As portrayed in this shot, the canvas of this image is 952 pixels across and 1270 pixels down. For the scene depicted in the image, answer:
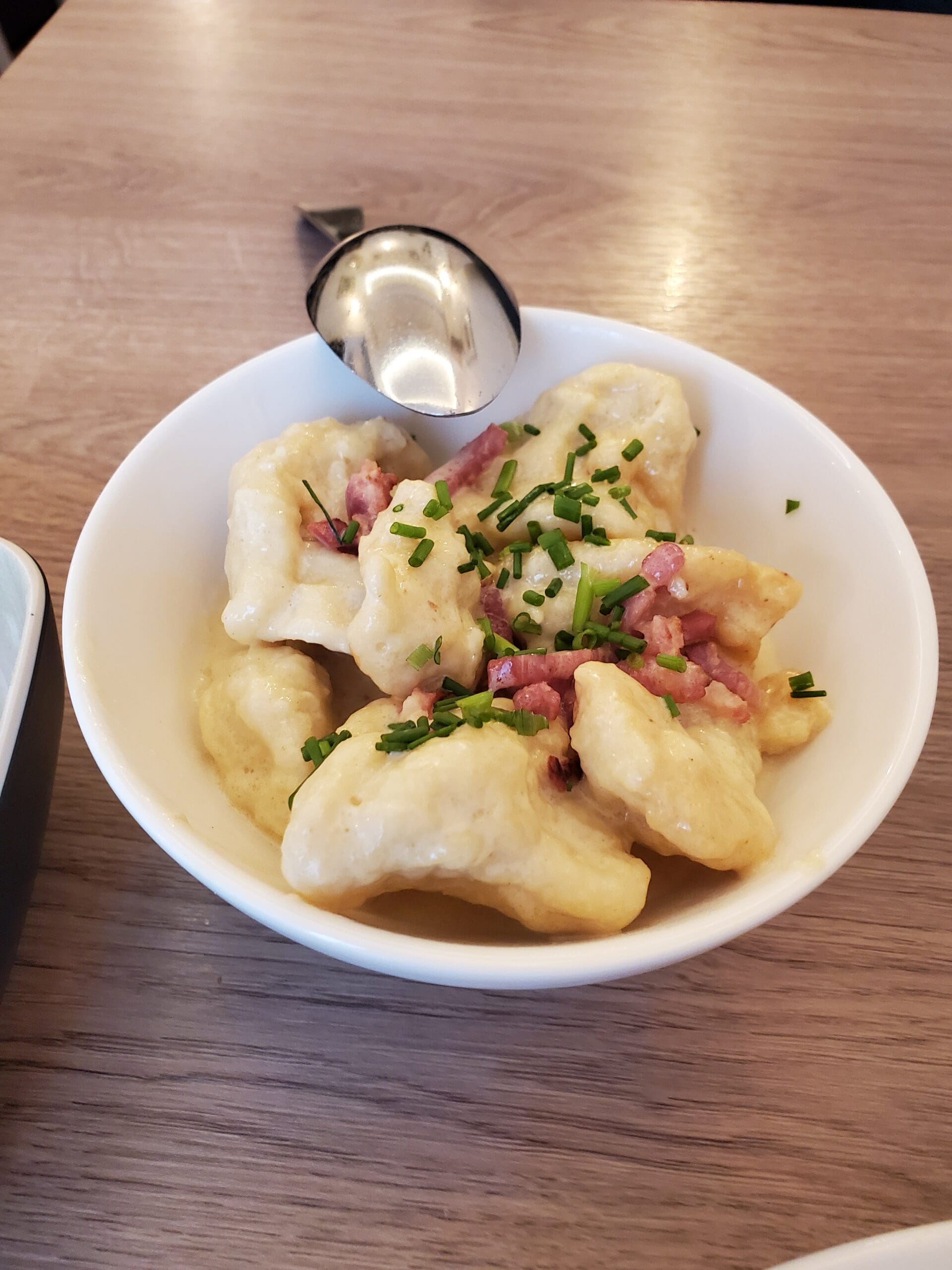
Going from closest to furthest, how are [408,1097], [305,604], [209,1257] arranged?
[209,1257] < [408,1097] < [305,604]

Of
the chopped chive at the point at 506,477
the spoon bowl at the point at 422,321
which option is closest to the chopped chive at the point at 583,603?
the chopped chive at the point at 506,477

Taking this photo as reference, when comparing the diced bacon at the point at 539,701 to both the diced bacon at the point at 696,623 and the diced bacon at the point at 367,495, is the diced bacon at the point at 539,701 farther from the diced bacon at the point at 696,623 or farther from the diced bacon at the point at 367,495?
the diced bacon at the point at 367,495

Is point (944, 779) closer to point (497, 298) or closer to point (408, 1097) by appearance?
point (408, 1097)

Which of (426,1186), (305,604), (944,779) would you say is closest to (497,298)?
(305,604)

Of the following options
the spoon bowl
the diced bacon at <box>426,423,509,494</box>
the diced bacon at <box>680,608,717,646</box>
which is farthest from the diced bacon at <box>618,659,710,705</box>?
the spoon bowl

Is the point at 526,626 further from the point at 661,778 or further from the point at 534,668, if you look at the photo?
the point at 661,778

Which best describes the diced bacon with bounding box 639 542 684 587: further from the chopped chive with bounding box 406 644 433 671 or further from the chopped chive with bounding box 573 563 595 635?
the chopped chive with bounding box 406 644 433 671

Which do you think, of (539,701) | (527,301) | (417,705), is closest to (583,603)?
(539,701)
